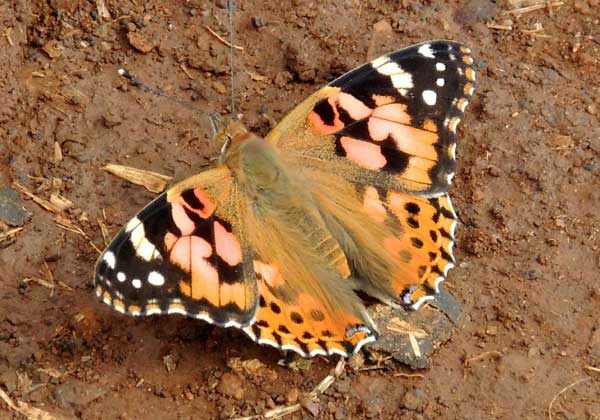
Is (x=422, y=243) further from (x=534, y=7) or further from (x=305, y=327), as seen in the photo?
(x=534, y=7)

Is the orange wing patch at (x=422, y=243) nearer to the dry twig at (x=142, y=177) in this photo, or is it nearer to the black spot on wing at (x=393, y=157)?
the black spot on wing at (x=393, y=157)

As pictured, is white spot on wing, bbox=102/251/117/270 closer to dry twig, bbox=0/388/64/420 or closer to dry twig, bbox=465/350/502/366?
dry twig, bbox=0/388/64/420

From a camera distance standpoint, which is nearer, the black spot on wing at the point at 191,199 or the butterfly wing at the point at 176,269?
the butterfly wing at the point at 176,269

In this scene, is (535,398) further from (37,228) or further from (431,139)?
(37,228)

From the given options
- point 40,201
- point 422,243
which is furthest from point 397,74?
point 40,201

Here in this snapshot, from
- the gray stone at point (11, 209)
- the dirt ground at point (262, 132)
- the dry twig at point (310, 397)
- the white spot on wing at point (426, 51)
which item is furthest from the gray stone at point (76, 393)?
the white spot on wing at point (426, 51)
